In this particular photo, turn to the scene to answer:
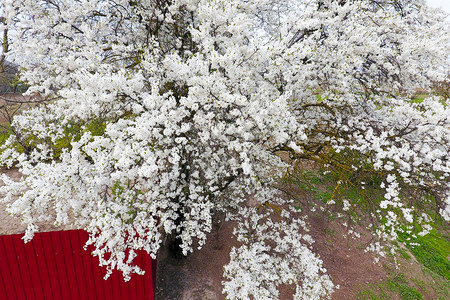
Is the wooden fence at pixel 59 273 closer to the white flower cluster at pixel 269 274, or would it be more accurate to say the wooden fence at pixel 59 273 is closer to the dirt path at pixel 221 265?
the dirt path at pixel 221 265

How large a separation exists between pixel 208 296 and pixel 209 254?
1.48 metres

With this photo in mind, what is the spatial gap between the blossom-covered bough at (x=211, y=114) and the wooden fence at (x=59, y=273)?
50 cm

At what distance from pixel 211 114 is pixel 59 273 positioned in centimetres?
527

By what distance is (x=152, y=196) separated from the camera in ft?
15.6

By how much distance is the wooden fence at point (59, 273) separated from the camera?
5441 millimetres

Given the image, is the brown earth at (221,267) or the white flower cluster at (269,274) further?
the brown earth at (221,267)

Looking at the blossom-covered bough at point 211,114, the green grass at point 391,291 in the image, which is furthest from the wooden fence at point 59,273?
the green grass at point 391,291

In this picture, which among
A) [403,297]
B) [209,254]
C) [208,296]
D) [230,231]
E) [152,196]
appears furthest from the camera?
[230,231]

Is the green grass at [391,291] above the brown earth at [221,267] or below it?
below

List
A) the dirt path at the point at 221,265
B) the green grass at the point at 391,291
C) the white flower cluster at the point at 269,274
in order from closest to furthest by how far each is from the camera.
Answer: the white flower cluster at the point at 269,274, the dirt path at the point at 221,265, the green grass at the point at 391,291

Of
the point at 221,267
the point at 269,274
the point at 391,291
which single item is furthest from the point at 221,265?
the point at 391,291

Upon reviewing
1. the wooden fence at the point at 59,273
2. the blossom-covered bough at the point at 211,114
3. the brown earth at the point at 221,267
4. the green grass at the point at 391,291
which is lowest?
the green grass at the point at 391,291

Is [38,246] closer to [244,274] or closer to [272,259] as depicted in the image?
[244,274]

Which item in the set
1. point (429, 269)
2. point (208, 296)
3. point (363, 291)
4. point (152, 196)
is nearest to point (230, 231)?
point (208, 296)
